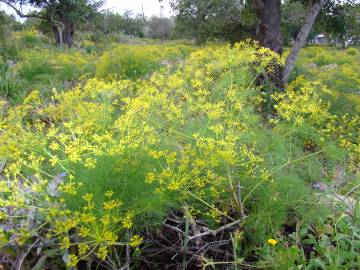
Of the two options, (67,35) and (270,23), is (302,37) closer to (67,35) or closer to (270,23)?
(270,23)

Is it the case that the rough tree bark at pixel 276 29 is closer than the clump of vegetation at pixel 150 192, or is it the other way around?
the clump of vegetation at pixel 150 192

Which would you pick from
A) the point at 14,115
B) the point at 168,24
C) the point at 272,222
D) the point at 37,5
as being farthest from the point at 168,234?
the point at 168,24

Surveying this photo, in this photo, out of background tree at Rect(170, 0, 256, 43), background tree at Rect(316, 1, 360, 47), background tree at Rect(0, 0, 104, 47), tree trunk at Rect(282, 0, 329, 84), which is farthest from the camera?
background tree at Rect(0, 0, 104, 47)

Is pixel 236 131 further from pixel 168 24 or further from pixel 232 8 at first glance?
pixel 168 24

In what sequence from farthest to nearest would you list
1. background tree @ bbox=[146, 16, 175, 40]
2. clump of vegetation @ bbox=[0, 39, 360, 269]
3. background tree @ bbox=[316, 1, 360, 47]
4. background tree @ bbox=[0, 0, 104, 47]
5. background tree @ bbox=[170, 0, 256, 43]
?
background tree @ bbox=[146, 16, 175, 40] < background tree @ bbox=[0, 0, 104, 47] < background tree @ bbox=[170, 0, 256, 43] < background tree @ bbox=[316, 1, 360, 47] < clump of vegetation @ bbox=[0, 39, 360, 269]

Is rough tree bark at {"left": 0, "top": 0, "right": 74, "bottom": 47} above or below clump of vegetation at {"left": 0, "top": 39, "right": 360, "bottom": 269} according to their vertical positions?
above

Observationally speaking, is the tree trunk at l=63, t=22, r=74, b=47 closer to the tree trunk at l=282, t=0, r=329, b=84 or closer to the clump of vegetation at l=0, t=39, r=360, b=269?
the tree trunk at l=282, t=0, r=329, b=84

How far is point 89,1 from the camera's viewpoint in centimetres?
1981

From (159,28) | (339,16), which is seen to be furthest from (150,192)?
(159,28)

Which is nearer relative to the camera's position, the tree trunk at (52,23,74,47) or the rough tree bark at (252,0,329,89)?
the rough tree bark at (252,0,329,89)

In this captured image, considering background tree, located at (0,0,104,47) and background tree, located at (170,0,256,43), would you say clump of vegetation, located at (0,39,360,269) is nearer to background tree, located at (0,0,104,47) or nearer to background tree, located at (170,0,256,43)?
background tree, located at (170,0,256,43)

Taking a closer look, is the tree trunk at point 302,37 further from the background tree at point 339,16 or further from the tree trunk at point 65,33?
the tree trunk at point 65,33

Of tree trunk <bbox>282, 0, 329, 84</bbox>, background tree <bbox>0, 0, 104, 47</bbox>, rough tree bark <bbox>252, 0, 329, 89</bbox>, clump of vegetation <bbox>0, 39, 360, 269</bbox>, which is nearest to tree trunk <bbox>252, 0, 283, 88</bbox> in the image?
rough tree bark <bbox>252, 0, 329, 89</bbox>

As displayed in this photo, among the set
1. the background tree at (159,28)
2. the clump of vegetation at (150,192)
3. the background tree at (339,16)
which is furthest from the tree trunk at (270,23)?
the background tree at (159,28)
